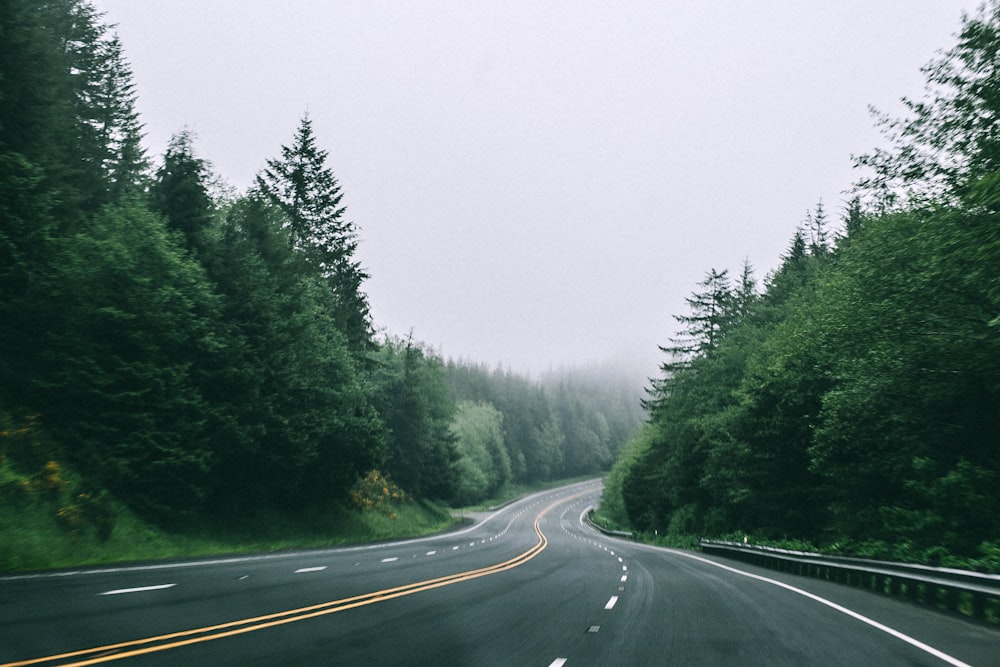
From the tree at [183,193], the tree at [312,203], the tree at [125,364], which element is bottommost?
the tree at [125,364]

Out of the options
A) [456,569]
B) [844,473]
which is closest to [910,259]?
[844,473]

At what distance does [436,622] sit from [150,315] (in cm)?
1946

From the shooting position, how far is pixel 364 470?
43.6 metres

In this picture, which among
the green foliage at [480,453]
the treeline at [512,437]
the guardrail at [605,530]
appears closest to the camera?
the guardrail at [605,530]

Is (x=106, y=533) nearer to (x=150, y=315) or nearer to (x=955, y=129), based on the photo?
(x=150, y=315)

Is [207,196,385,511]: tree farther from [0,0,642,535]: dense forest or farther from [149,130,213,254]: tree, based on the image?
[149,130,213,254]: tree

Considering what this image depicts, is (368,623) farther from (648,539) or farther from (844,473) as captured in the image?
(648,539)

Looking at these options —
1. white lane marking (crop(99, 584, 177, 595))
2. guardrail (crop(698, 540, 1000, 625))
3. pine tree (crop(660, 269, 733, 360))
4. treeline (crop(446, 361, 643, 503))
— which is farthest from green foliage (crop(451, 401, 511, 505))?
white lane marking (crop(99, 584, 177, 595))

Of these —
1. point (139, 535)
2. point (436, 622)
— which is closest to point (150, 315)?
point (139, 535)

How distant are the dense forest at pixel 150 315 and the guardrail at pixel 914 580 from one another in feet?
64.9

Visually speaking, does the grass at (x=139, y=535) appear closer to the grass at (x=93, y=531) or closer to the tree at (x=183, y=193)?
the grass at (x=93, y=531)

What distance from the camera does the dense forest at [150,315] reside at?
76.5 feet

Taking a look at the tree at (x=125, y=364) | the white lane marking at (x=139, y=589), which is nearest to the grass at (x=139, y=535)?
the tree at (x=125, y=364)

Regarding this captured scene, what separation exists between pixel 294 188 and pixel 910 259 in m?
37.8
